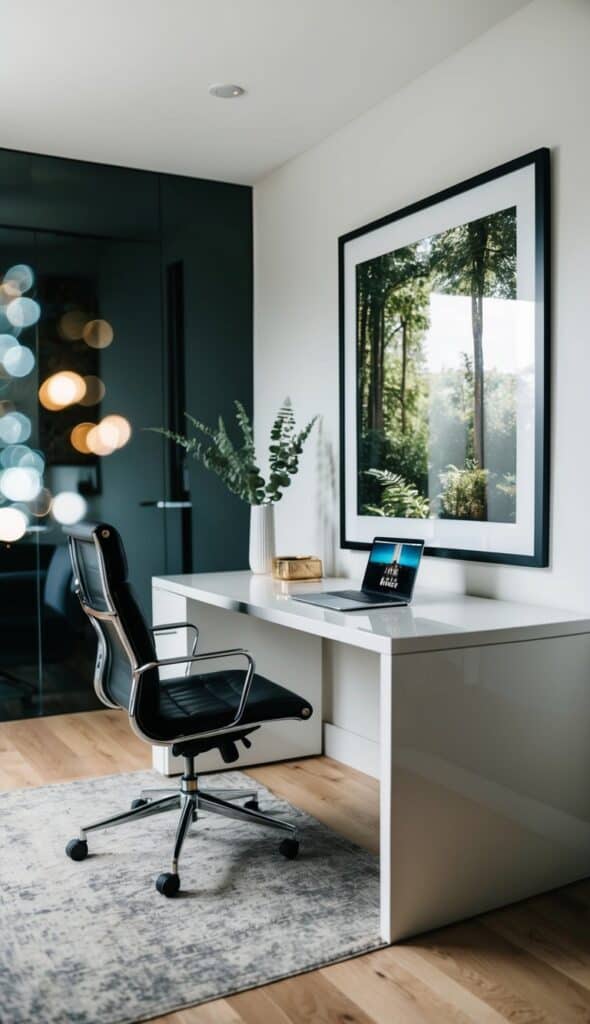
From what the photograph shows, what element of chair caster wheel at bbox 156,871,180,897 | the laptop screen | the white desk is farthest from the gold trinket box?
chair caster wheel at bbox 156,871,180,897

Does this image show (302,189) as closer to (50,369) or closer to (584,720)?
(50,369)

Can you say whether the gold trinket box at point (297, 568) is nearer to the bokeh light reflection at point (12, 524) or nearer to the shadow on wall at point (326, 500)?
the shadow on wall at point (326, 500)

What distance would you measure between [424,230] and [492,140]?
0.39 meters

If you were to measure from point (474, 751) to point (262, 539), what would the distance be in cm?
157

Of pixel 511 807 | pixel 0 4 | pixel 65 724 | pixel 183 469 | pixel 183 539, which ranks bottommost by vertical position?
pixel 65 724

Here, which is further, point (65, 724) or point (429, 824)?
point (65, 724)

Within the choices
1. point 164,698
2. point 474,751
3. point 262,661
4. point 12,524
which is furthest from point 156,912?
point 12,524

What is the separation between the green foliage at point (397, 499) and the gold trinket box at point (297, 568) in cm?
30

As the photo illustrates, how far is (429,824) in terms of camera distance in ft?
7.57

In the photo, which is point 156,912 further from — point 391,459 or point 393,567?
point 391,459

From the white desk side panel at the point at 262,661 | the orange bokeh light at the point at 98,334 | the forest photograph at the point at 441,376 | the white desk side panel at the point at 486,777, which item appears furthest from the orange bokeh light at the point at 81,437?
the white desk side panel at the point at 486,777

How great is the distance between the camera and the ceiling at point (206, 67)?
2.87m

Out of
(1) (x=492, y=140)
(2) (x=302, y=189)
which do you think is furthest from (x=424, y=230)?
(2) (x=302, y=189)

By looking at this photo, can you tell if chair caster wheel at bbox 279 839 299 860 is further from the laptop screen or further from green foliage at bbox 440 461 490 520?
green foliage at bbox 440 461 490 520
